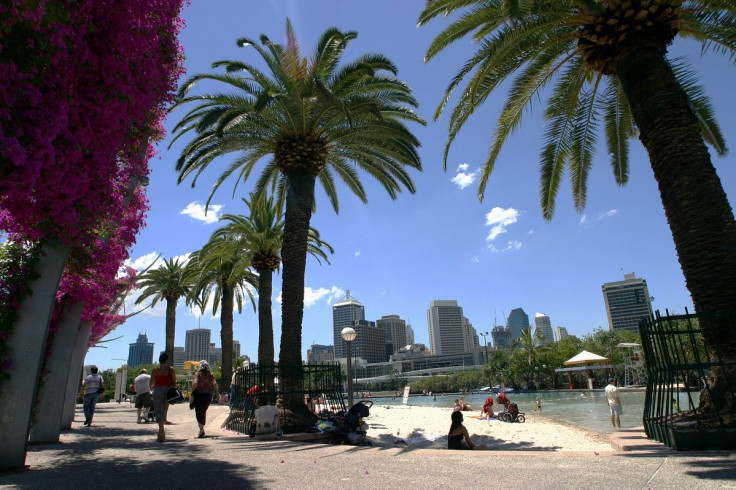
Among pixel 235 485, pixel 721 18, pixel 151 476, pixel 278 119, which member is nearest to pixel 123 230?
pixel 151 476

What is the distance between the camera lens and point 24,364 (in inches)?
207

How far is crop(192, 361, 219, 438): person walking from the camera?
896 centimetres

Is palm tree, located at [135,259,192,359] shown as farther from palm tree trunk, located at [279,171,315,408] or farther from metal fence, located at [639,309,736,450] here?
metal fence, located at [639,309,736,450]

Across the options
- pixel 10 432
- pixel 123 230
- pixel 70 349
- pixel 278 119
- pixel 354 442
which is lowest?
pixel 354 442

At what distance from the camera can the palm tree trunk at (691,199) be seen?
6101 millimetres

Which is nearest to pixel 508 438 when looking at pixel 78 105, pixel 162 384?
pixel 162 384

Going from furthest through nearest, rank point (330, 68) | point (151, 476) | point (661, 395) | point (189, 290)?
1. point (189, 290)
2. point (330, 68)
3. point (661, 395)
4. point (151, 476)

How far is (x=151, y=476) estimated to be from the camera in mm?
4797

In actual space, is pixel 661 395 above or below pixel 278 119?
below

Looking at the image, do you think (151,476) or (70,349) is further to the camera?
(70,349)

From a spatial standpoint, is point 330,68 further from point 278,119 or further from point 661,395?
point 661,395

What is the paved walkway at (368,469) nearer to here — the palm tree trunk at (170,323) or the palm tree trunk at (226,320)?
the palm tree trunk at (226,320)

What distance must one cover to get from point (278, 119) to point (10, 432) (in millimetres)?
10246

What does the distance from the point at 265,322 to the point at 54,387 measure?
39.4 ft
